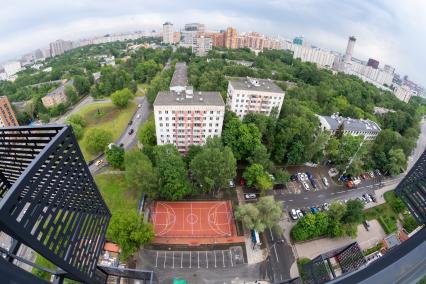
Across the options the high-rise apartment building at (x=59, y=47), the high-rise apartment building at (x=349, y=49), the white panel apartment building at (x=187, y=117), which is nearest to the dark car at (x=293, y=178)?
the white panel apartment building at (x=187, y=117)

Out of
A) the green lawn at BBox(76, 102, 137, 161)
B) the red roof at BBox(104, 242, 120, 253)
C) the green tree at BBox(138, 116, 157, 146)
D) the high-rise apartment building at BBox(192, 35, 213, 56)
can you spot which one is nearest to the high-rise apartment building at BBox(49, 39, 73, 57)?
the high-rise apartment building at BBox(192, 35, 213, 56)

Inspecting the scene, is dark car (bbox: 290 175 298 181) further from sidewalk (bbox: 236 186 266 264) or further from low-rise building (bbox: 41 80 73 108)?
low-rise building (bbox: 41 80 73 108)

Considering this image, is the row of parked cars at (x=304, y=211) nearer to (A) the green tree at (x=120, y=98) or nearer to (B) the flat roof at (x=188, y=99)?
(B) the flat roof at (x=188, y=99)

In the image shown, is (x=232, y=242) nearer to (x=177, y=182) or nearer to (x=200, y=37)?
(x=177, y=182)

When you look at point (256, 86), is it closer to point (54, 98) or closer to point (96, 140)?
point (96, 140)

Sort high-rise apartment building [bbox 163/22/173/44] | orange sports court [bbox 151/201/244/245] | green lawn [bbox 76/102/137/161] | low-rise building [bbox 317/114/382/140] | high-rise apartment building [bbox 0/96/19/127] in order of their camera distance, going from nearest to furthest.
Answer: orange sports court [bbox 151/201/244/245], low-rise building [bbox 317/114/382/140], high-rise apartment building [bbox 0/96/19/127], green lawn [bbox 76/102/137/161], high-rise apartment building [bbox 163/22/173/44]

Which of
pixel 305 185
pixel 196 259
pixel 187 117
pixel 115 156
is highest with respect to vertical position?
pixel 187 117

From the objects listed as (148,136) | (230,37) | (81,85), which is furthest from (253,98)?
(230,37)
